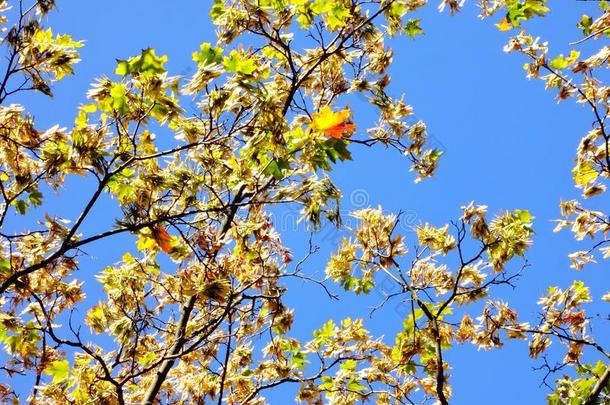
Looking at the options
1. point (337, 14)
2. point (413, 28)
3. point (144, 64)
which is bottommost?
point (144, 64)

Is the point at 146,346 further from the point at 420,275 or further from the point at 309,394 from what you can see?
the point at 420,275

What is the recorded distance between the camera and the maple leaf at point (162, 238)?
4.48m

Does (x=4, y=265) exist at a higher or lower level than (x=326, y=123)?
higher

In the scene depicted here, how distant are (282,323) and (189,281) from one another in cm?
194

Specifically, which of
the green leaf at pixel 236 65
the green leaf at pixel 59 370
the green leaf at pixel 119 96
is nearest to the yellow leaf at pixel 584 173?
the green leaf at pixel 236 65

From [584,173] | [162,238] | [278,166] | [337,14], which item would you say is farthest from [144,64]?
[584,173]

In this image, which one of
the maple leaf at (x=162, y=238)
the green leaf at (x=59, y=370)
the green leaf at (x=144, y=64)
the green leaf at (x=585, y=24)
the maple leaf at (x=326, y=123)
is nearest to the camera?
the maple leaf at (x=326, y=123)

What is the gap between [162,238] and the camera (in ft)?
15.2

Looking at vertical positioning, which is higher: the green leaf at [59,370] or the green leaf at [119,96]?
the green leaf at [119,96]

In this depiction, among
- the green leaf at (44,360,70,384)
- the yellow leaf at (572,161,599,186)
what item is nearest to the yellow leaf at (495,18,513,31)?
the yellow leaf at (572,161,599,186)

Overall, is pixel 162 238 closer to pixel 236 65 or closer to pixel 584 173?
pixel 236 65

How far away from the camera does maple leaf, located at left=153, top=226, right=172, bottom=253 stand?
14.7 feet

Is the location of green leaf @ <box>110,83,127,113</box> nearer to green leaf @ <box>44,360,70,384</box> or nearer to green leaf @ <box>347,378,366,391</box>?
green leaf @ <box>44,360,70,384</box>

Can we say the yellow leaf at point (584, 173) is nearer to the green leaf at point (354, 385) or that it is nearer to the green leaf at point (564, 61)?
the green leaf at point (564, 61)
